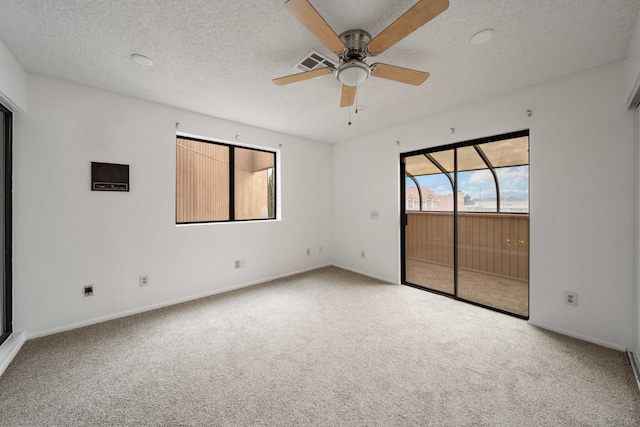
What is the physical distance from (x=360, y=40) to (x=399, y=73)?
411 mm

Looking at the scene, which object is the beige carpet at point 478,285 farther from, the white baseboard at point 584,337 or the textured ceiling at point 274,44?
the textured ceiling at point 274,44

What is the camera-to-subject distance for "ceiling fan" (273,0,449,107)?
138 centimetres

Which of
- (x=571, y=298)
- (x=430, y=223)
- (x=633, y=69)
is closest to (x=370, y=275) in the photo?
(x=430, y=223)

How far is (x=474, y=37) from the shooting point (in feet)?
6.29

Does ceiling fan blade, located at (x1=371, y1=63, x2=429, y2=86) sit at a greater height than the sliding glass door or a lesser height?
greater

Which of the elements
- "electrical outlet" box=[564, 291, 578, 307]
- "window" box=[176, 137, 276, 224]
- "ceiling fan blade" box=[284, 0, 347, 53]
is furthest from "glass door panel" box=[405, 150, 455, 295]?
"ceiling fan blade" box=[284, 0, 347, 53]

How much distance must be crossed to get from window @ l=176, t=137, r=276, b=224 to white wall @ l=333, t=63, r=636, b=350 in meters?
3.19

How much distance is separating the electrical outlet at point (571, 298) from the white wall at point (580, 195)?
0.03 m

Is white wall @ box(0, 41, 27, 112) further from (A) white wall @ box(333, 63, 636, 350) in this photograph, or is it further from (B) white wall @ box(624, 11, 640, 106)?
(B) white wall @ box(624, 11, 640, 106)

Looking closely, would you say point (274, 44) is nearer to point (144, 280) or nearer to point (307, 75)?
point (307, 75)

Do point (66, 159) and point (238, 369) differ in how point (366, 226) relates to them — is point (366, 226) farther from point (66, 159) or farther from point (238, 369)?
point (66, 159)

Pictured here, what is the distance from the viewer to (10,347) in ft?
7.09

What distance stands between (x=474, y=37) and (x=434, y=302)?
293 cm

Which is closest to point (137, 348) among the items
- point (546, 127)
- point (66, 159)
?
Answer: point (66, 159)
